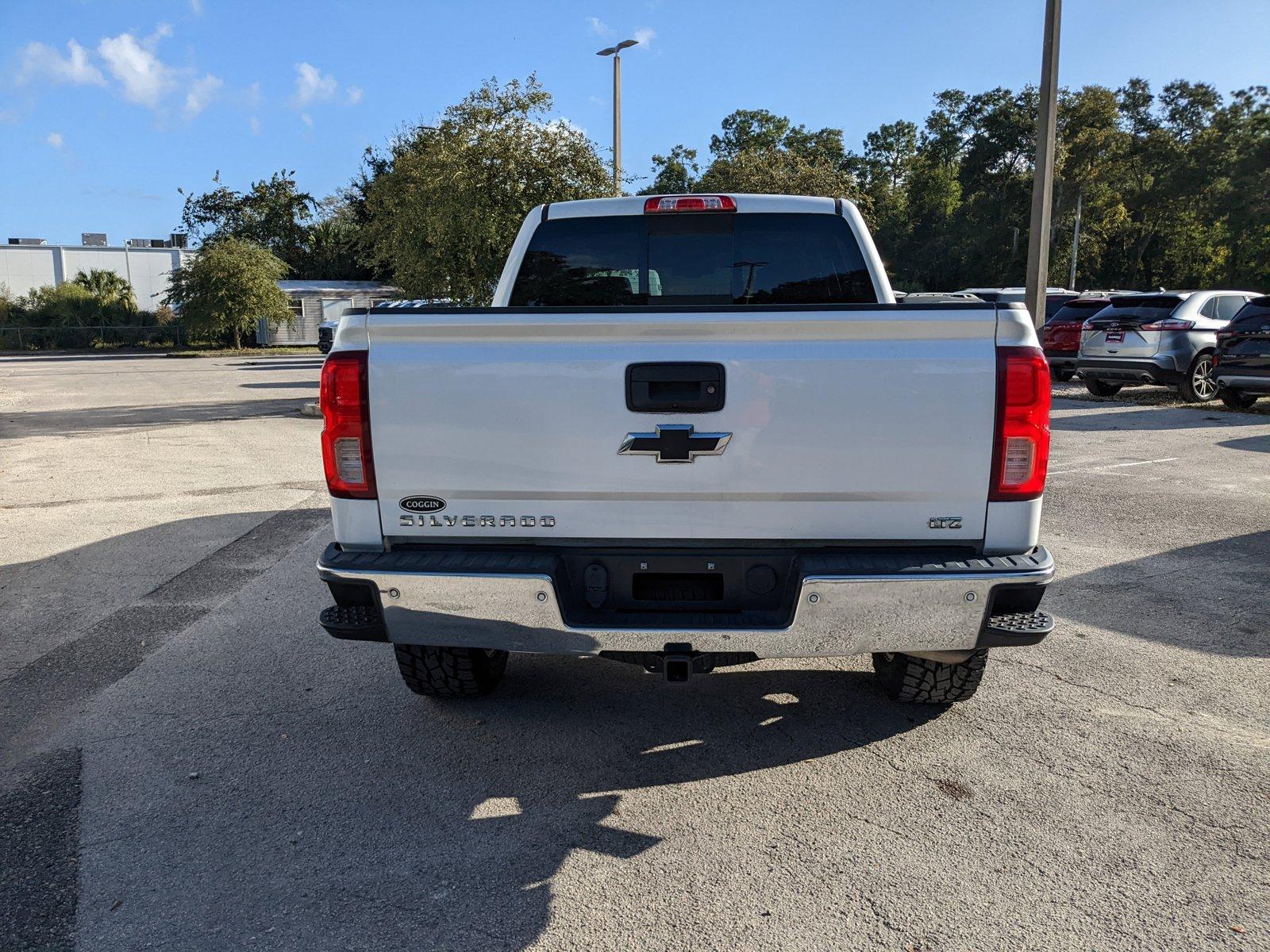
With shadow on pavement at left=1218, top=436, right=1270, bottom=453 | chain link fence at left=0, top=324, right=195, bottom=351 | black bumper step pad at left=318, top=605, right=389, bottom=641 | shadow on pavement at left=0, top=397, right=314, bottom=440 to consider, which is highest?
chain link fence at left=0, top=324, right=195, bottom=351

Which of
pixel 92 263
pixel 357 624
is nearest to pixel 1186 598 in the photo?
pixel 357 624

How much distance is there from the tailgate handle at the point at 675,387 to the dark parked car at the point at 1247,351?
13.7 m

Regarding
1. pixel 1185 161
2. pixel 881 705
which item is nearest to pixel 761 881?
pixel 881 705

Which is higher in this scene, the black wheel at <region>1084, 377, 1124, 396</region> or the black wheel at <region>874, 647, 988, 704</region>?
the black wheel at <region>1084, 377, 1124, 396</region>

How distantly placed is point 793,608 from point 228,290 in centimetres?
4092

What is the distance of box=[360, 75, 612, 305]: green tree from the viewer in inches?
616

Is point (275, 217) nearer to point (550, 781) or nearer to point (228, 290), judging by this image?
point (228, 290)

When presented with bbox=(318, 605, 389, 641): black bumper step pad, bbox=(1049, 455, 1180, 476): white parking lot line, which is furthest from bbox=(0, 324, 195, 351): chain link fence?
bbox=(318, 605, 389, 641): black bumper step pad

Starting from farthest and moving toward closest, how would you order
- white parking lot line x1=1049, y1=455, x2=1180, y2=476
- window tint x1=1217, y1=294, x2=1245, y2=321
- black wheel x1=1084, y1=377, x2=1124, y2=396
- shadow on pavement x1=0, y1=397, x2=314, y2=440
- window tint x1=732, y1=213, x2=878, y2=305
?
1. black wheel x1=1084, y1=377, x2=1124, y2=396
2. window tint x1=1217, y1=294, x2=1245, y2=321
3. shadow on pavement x1=0, y1=397, x2=314, y2=440
4. white parking lot line x1=1049, y1=455, x2=1180, y2=476
5. window tint x1=732, y1=213, x2=878, y2=305

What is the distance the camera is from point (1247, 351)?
14.0 meters

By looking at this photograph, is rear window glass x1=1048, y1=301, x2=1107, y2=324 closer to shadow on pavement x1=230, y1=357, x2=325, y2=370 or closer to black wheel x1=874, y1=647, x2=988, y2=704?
black wheel x1=874, y1=647, x2=988, y2=704

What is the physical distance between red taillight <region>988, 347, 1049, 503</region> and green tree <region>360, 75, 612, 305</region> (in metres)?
13.6

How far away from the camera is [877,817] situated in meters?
3.30

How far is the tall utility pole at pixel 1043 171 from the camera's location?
1395cm
